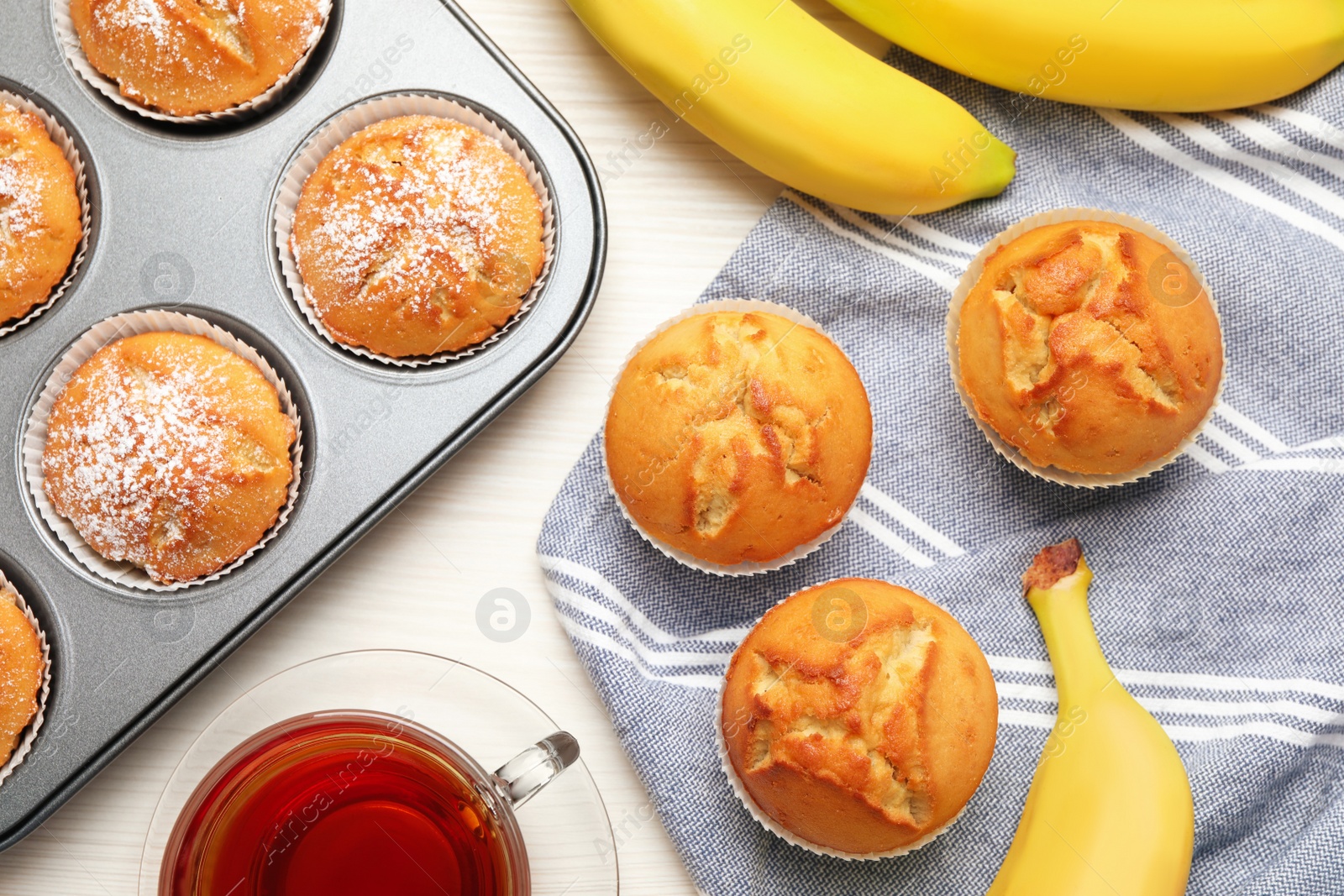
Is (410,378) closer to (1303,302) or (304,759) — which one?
(304,759)

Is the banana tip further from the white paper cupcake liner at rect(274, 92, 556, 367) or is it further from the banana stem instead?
the white paper cupcake liner at rect(274, 92, 556, 367)

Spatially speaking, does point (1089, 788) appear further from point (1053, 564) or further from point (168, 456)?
point (168, 456)

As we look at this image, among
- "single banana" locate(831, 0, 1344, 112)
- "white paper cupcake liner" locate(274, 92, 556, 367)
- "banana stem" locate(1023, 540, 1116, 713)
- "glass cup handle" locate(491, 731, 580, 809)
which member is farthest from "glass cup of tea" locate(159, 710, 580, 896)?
"single banana" locate(831, 0, 1344, 112)

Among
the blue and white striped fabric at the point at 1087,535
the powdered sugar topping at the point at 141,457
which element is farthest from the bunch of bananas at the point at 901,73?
the powdered sugar topping at the point at 141,457

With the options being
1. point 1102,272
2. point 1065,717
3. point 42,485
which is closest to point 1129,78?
point 1102,272

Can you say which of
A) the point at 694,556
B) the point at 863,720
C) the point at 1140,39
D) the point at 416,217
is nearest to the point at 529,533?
the point at 694,556

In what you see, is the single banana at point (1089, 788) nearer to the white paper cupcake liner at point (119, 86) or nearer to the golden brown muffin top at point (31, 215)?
the white paper cupcake liner at point (119, 86)
